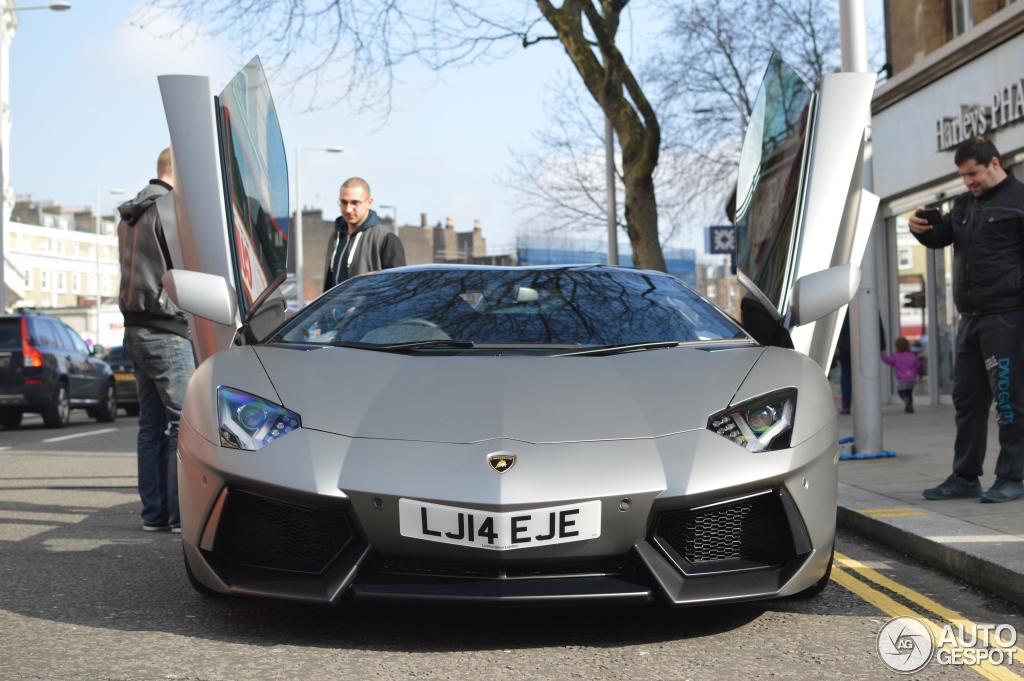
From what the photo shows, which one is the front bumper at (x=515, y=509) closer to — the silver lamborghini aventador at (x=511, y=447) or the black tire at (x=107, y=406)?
the silver lamborghini aventador at (x=511, y=447)

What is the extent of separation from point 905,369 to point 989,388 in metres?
9.17

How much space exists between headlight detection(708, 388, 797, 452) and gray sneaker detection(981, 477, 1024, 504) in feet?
8.74

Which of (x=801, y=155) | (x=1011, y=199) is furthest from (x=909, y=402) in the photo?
(x=801, y=155)

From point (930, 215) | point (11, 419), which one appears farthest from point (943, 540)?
point (11, 419)

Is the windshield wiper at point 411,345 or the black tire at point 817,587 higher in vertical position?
the windshield wiper at point 411,345

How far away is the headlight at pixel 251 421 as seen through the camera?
146 inches

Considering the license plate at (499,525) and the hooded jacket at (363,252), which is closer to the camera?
the license plate at (499,525)

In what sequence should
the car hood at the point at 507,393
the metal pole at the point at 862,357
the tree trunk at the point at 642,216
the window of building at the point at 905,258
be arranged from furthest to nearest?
the tree trunk at the point at 642,216
the window of building at the point at 905,258
the metal pole at the point at 862,357
the car hood at the point at 507,393

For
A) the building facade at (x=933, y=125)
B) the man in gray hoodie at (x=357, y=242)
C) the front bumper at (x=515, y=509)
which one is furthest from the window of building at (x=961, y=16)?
the front bumper at (x=515, y=509)

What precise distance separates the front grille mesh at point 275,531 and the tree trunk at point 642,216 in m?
14.1

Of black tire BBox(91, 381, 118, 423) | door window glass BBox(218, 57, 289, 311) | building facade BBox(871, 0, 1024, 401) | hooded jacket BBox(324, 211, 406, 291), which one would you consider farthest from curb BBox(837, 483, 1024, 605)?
black tire BBox(91, 381, 118, 423)

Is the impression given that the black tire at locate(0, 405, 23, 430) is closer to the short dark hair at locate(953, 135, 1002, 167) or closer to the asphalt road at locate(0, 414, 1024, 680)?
the asphalt road at locate(0, 414, 1024, 680)

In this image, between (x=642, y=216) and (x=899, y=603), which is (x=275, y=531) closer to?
(x=899, y=603)

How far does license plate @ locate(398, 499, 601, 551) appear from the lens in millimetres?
3385
